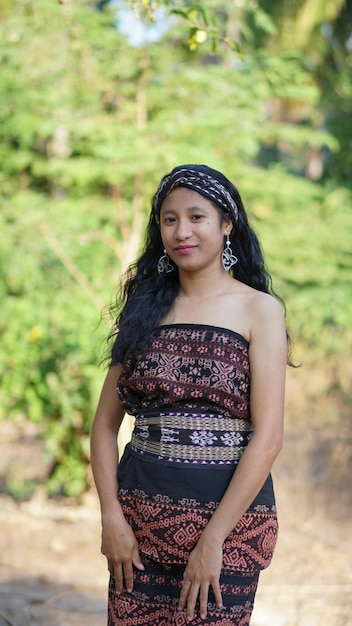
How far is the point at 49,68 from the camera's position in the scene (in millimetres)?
5312

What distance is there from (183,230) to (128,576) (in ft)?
2.72

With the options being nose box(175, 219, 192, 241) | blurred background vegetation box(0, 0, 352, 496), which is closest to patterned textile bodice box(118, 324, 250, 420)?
nose box(175, 219, 192, 241)

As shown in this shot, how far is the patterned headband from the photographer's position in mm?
2045

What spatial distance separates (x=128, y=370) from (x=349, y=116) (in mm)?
7749

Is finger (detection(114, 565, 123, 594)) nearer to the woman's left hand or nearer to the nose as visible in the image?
the woman's left hand

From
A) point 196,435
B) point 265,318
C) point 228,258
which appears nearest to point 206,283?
point 228,258

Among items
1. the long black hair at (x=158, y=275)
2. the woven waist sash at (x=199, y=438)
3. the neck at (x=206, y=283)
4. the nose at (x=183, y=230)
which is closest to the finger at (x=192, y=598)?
the woven waist sash at (x=199, y=438)

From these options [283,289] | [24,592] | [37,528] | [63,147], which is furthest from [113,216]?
[24,592]

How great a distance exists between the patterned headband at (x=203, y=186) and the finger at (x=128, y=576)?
88 centimetres

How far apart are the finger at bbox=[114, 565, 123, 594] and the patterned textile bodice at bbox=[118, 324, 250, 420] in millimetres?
387

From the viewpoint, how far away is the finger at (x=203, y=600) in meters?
1.89

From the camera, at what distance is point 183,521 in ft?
6.36

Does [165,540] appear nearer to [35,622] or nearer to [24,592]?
[35,622]

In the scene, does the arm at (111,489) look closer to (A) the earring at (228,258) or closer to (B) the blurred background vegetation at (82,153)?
(A) the earring at (228,258)
